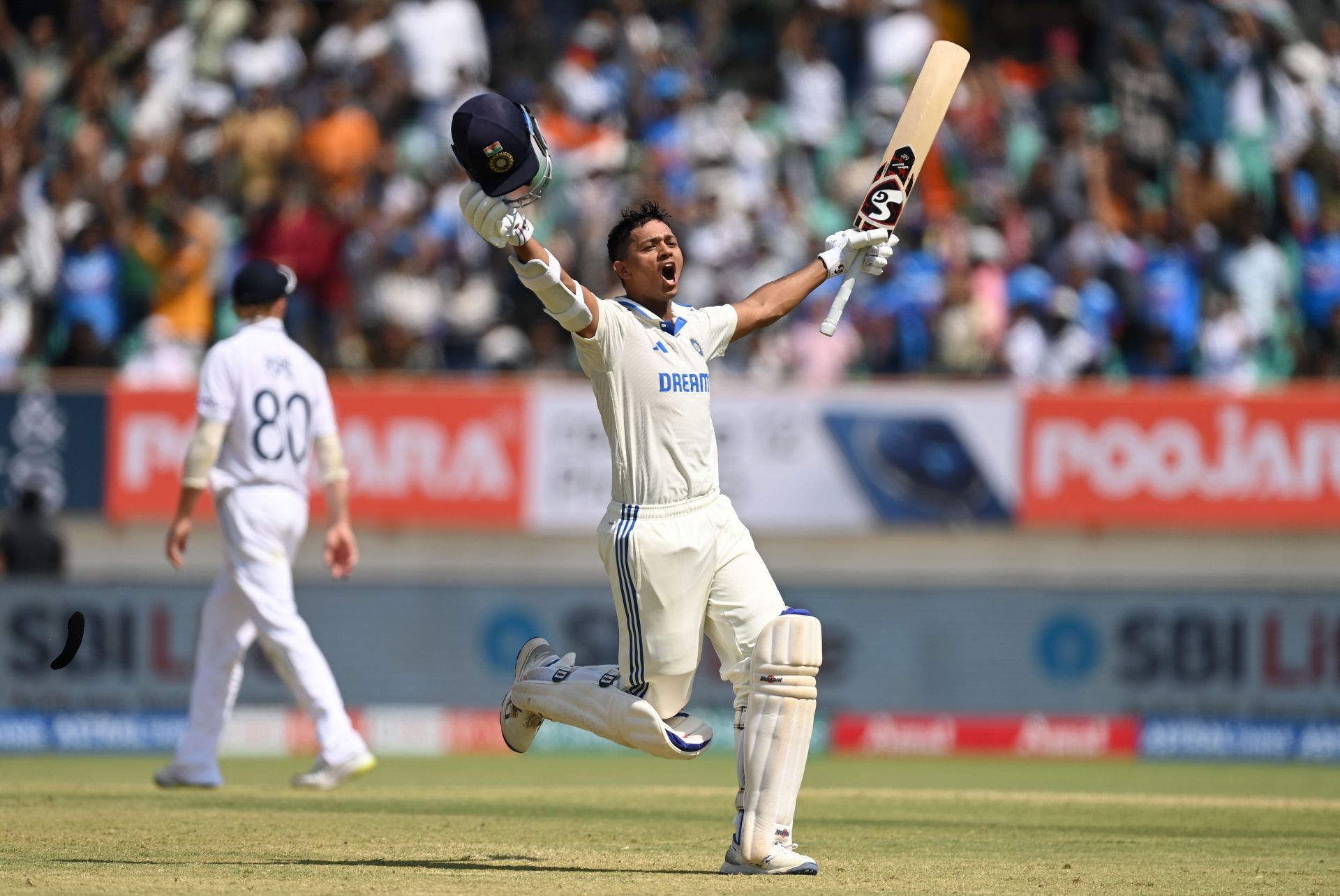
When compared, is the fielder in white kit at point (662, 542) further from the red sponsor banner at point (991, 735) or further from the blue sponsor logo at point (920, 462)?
the blue sponsor logo at point (920, 462)

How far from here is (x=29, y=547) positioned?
43.2 feet

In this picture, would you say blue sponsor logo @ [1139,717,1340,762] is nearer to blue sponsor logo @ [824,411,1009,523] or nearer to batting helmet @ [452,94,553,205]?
blue sponsor logo @ [824,411,1009,523]

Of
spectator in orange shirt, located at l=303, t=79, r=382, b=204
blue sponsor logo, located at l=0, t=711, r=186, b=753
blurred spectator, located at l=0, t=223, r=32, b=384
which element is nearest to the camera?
blue sponsor logo, located at l=0, t=711, r=186, b=753

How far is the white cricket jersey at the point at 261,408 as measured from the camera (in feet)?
28.2

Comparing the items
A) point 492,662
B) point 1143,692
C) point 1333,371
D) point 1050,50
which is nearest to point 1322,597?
point 1143,692

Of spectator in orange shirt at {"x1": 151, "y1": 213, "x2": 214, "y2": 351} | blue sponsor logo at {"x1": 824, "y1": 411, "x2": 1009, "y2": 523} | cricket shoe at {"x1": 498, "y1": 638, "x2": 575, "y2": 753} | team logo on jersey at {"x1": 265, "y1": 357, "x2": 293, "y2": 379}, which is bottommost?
cricket shoe at {"x1": 498, "y1": 638, "x2": 575, "y2": 753}

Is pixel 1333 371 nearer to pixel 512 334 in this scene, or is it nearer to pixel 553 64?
pixel 512 334

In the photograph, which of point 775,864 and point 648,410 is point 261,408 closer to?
point 648,410

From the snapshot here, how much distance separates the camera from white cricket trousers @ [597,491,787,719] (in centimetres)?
620

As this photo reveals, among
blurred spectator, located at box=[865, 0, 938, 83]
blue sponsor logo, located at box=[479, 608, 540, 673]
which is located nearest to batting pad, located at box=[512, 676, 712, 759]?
blue sponsor logo, located at box=[479, 608, 540, 673]

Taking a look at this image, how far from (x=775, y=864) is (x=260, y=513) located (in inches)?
132

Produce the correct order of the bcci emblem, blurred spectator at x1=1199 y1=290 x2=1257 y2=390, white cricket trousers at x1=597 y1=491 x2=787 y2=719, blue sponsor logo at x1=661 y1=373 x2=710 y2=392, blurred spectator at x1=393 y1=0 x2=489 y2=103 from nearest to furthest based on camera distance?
the bcci emblem, white cricket trousers at x1=597 y1=491 x2=787 y2=719, blue sponsor logo at x1=661 y1=373 x2=710 y2=392, blurred spectator at x1=1199 y1=290 x2=1257 y2=390, blurred spectator at x1=393 y1=0 x2=489 y2=103

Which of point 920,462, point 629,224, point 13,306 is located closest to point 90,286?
point 13,306

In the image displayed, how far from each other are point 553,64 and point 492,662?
630 cm
